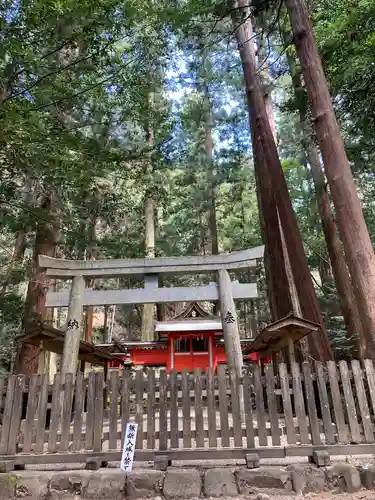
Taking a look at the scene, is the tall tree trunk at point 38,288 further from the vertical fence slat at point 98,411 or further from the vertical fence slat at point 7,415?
the vertical fence slat at point 98,411

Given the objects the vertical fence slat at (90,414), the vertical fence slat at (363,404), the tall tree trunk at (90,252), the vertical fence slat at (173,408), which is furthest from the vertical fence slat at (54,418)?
the tall tree trunk at (90,252)

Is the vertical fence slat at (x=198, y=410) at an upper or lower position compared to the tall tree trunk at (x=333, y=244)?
lower

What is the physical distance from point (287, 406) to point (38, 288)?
284 inches

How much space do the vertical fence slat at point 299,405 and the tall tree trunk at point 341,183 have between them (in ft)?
3.44

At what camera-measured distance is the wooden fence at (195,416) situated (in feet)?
13.6

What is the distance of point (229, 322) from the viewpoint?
6246 mm

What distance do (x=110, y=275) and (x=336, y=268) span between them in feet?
25.1

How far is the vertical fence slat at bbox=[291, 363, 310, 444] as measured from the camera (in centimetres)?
421

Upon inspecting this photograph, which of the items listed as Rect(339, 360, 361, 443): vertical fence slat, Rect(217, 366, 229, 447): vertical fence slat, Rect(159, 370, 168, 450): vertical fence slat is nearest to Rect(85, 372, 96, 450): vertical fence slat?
Rect(159, 370, 168, 450): vertical fence slat

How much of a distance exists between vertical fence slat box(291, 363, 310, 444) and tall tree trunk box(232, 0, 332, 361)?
270cm

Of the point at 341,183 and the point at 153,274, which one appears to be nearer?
the point at 341,183

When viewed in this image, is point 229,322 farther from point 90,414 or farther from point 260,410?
point 90,414

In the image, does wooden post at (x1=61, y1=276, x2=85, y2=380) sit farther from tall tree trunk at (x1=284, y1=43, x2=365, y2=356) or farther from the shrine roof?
the shrine roof

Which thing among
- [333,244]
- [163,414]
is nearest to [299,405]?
[163,414]
